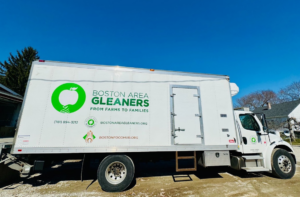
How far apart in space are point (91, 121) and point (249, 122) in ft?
19.5

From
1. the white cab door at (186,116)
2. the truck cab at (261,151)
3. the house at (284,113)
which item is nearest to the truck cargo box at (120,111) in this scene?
the white cab door at (186,116)

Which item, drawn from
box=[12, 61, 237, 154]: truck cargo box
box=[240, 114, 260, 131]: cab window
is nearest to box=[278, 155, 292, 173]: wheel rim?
box=[240, 114, 260, 131]: cab window

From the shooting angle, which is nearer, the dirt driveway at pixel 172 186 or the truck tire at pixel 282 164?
the dirt driveway at pixel 172 186

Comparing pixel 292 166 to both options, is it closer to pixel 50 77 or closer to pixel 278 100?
pixel 50 77

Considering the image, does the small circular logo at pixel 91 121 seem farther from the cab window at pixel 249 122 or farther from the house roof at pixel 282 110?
the house roof at pixel 282 110

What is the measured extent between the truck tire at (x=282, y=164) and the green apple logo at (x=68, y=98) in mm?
7143

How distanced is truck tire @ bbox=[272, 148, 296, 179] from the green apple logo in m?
7.14

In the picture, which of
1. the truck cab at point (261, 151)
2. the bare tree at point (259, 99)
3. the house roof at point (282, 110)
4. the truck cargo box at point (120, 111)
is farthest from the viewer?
the bare tree at point (259, 99)

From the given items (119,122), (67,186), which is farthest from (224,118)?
(67,186)

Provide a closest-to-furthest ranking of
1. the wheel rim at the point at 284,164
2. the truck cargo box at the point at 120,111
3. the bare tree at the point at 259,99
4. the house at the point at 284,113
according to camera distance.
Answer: the truck cargo box at the point at 120,111, the wheel rim at the point at 284,164, the house at the point at 284,113, the bare tree at the point at 259,99

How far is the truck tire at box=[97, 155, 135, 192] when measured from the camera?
423 cm

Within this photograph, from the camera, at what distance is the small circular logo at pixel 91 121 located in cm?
429

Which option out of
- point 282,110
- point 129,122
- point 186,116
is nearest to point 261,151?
point 186,116

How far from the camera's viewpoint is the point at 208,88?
5.27m
